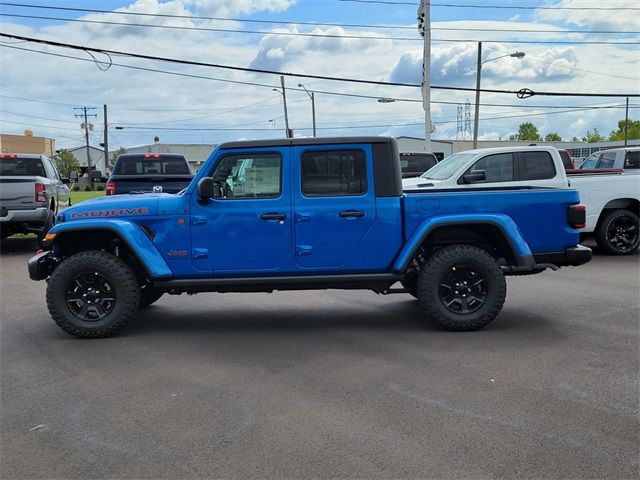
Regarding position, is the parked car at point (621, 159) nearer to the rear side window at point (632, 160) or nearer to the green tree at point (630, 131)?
the rear side window at point (632, 160)

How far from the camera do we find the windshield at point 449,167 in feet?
36.8

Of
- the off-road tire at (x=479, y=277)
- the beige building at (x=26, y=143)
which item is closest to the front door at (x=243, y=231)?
the off-road tire at (x=479, y=277)

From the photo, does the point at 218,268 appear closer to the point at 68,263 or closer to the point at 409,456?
the point at 68,263

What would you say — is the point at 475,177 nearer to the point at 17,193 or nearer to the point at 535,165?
the point at 535,165

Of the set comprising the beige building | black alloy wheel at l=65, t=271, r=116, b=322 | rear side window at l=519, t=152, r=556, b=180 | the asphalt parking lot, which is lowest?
the asphalt parking lot

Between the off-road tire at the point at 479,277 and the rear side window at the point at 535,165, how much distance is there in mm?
5299

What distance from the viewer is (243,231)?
20.3 feet

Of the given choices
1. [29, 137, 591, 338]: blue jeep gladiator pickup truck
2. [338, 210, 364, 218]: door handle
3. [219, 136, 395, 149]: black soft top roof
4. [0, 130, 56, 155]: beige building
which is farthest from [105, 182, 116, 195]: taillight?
[0, 130, 56, 155]: beige building

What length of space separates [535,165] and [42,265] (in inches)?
325

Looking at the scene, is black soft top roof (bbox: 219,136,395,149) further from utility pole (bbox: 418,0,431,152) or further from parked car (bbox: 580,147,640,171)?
utility pole (bbox: 418,0,431,152)

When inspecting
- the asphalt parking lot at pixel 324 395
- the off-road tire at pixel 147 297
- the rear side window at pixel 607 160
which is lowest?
the asphalt parking lot at pixel 324 395

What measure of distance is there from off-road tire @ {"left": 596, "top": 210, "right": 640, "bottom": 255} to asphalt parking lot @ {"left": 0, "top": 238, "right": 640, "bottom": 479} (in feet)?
14.6

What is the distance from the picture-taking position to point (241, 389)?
4.73 m

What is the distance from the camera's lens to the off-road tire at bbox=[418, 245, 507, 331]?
6234mm
